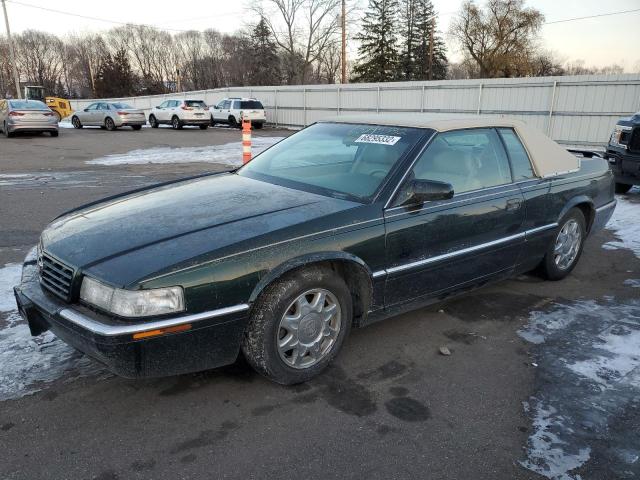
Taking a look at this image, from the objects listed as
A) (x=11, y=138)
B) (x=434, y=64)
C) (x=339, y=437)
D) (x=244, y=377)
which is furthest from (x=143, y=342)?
(x=434, y=64)

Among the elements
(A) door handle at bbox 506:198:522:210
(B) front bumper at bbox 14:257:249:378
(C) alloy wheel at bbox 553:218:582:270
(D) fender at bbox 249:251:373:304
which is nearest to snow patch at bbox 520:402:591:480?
(D) fender at bbox 249:251:373:304

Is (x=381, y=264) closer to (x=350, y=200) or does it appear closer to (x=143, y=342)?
(x=350, y=200)

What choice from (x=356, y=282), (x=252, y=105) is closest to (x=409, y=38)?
(x=252, y=105)

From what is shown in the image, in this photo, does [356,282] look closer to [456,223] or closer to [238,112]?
[456,223]

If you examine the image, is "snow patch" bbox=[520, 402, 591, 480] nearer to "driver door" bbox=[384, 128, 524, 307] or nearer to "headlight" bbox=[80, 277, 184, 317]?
"driver door" bbox=[384, 128, 524, 307]

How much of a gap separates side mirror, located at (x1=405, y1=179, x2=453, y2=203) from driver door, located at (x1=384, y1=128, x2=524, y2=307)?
0.10 ft

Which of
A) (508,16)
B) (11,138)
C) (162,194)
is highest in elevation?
(508,16)

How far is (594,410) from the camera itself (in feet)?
9.32

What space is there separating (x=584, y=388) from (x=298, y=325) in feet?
5.67

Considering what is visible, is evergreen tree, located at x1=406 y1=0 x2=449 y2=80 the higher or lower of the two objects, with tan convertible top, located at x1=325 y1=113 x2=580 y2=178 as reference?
higher

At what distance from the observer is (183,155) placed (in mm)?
15758

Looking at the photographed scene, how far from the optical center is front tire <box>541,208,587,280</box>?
15.1 feet

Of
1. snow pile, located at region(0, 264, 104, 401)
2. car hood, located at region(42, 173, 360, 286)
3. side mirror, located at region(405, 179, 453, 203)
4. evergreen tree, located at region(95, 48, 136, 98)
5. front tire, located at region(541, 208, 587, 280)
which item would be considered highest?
evergreen tree, located at region(95, 48, 136, 98)

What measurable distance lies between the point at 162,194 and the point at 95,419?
1.62 m
